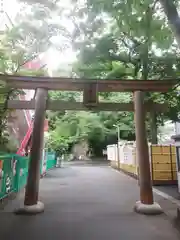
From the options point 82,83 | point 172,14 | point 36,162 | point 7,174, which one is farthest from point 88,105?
point 172,14

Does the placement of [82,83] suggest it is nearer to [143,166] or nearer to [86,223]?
[143,166]

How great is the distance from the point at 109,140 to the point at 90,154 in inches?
281

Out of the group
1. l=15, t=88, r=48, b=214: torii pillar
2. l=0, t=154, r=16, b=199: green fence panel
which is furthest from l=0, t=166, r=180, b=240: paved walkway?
l=0, t=154, r=16, b=199: green fence panel

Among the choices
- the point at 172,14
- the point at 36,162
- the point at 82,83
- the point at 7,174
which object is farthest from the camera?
the point at 7,174

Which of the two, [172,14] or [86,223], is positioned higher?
[172,14]

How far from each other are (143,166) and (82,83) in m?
3.40

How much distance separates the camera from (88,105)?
8.02 meters

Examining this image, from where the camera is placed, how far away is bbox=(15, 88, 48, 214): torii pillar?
22.9 feet

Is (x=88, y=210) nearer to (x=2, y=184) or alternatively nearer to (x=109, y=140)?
(x=2, y=184)

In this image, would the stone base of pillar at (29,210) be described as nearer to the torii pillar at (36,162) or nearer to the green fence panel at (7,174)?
the torii pillar at (36,162)

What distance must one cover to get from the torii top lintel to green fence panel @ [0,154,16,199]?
2514mm

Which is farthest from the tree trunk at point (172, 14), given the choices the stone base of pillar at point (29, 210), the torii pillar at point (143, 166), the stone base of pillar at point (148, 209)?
the stone base of pillar at point (29, 210)

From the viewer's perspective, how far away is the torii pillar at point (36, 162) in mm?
6985

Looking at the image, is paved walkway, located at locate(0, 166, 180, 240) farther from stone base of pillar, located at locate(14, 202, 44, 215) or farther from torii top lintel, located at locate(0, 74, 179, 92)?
torii top lintel, located at locate(0, 74, 179, 92)
